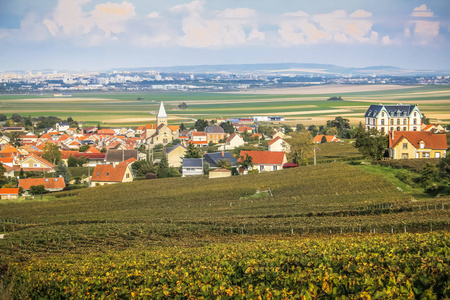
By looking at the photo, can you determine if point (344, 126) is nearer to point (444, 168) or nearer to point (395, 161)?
point (395, 161)

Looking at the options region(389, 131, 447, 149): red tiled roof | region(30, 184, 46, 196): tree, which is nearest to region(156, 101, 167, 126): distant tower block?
region(30, 184, 46, 196): tree

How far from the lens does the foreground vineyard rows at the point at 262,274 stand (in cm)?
959

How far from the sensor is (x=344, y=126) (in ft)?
281

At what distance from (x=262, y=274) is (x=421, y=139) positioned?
36.3 m

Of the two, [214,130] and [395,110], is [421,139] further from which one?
[214,130]

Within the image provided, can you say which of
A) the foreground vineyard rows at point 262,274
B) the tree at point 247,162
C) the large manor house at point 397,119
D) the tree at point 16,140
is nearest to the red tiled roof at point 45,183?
the tree at point 247,162

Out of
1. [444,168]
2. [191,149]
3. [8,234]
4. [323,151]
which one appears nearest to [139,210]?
[8,234]

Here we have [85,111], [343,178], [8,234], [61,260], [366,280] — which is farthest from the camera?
[85,111]

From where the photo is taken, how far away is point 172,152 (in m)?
60.6

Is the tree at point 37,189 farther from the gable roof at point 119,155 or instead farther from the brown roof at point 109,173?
the gable roof at point 119,155

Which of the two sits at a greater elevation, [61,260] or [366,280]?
[366,280]

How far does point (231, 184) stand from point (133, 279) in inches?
1072

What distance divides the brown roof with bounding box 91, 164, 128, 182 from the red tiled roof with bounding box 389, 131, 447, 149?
23031 millimetres

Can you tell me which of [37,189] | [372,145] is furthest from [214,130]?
[37,189]
